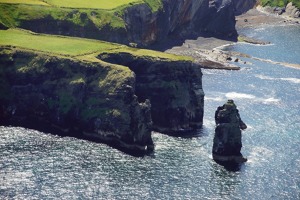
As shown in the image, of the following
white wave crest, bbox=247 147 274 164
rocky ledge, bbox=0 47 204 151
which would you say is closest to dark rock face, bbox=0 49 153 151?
rocky ledge, bbox=0 47 204 151

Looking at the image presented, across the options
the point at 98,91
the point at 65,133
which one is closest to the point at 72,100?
the point at 98,91

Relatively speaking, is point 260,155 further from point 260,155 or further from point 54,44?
point 54,44

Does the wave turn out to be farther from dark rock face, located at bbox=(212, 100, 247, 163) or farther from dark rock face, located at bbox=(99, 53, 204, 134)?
dark rock face, located at bbox=(99, 53, 204, 134)

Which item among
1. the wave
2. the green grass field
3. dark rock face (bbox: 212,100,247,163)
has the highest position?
the green grass field

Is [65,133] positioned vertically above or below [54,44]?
below

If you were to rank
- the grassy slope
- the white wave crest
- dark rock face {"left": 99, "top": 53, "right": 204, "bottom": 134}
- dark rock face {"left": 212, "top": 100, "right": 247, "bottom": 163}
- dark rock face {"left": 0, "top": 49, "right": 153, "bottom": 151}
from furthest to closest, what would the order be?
the grassy slope
dark rock face {"left": 99, "top": 53, "right": 204, "bottom": 134}
dark rock face {"left": 0, "top": 49, "right": 153, "bottom": 151}
the white wave crest
dark rock face {"left": 212, "top": 100, "right": 247, "bottom": 163}

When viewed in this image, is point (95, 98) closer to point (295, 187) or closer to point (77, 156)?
point (77, 156)

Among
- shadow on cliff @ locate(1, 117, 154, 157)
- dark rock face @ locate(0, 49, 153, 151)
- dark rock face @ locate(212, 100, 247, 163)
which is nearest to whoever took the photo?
dark rock face @ locate(212, 100, 247, 163)

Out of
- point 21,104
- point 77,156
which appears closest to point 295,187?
point 77,156

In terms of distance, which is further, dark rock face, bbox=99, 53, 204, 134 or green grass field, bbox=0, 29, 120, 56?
green grass field, bbox=0, 29, 120, 56
